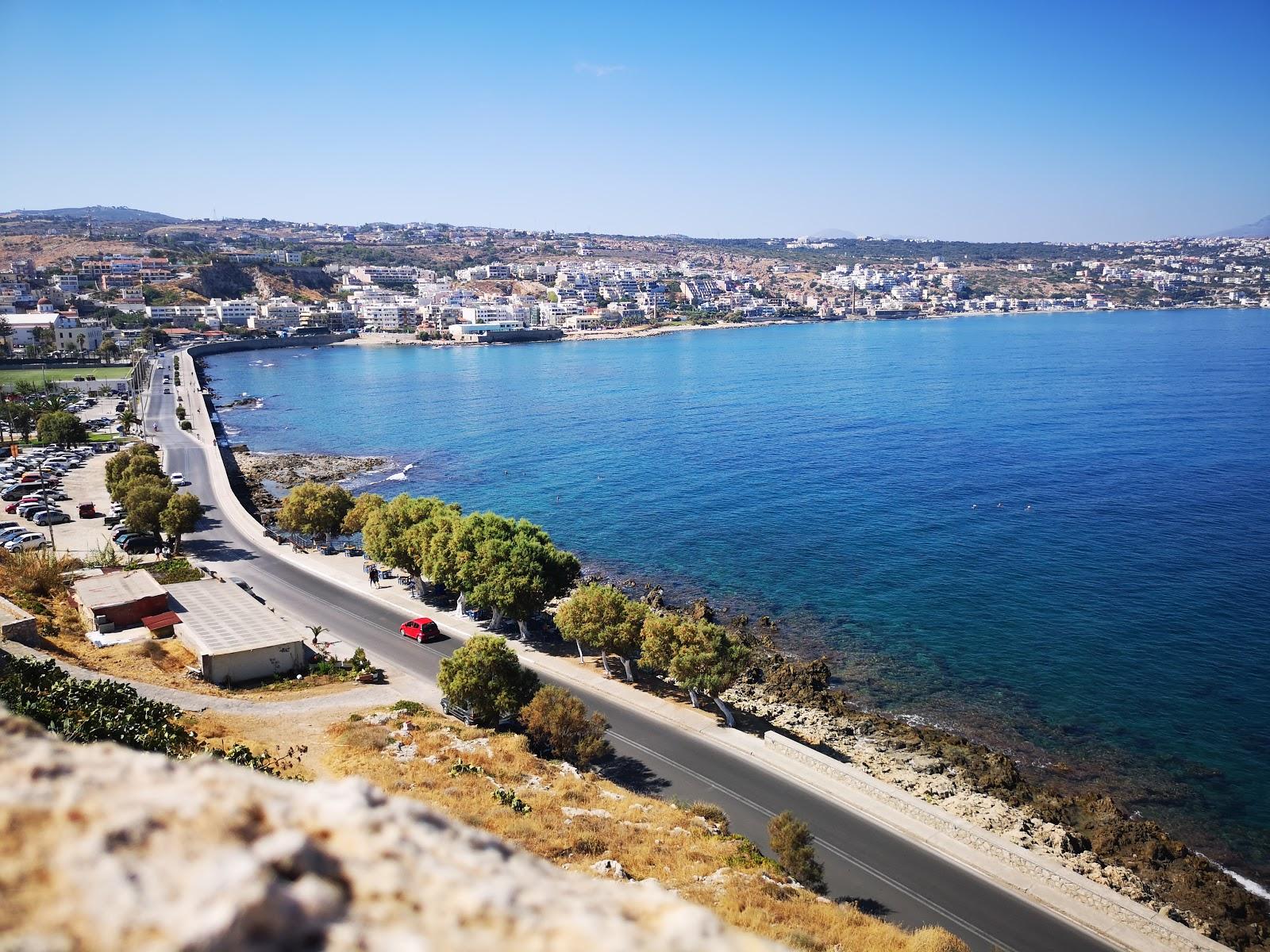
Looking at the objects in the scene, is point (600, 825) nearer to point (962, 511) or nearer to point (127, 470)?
point (962, 511)

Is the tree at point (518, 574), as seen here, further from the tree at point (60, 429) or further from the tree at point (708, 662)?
the tree at point (60, 429)

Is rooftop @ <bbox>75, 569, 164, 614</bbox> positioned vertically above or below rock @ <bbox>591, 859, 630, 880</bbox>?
below

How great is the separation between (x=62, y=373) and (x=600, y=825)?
4323 inches

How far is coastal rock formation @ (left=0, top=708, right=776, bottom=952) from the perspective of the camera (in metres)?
2.62

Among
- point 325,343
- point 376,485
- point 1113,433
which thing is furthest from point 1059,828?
point 325,343

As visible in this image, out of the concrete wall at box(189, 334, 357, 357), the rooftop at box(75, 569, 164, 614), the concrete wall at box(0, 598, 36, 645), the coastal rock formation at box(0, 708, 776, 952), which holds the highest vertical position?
the coastal rock formation at box(0, 708, 776, 952)

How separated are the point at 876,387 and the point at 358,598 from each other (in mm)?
75158

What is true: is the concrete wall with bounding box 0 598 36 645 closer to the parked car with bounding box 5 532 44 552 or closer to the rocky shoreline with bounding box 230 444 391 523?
the parked car with bounding box 5 532 44 552

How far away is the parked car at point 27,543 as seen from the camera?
35594mm

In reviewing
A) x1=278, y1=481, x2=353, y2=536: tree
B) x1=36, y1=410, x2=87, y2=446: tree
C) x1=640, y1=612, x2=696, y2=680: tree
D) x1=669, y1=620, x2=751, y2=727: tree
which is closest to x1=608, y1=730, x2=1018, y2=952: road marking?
x1=669, y1=620, x2=751, y2=727: tree

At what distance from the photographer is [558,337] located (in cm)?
17712

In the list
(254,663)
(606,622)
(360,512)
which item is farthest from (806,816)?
(360,512)

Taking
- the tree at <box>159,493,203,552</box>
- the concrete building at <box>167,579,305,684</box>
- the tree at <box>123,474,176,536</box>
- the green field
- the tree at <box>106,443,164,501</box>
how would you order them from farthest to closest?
the green field, the tree at <box>106,443,164,501</box>, the tree at <box>123,474,176,536</box>, the tree at <box>159,493,203,552</box>, the concrete building at <box>167,579,305,684</box>

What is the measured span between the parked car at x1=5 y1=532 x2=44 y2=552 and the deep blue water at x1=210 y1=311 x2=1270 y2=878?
69.9 ft
